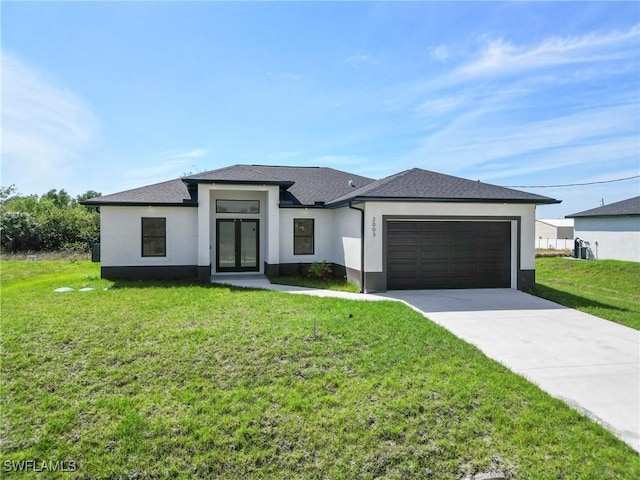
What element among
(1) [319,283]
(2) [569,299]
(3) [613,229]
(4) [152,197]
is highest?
(4) [152,197]

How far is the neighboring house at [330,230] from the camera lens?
11.3 m

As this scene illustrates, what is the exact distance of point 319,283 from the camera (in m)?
12.6

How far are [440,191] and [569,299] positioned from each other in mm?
4918

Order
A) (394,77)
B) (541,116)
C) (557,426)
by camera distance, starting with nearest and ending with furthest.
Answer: (557,426)
(394,77)
(541,116)

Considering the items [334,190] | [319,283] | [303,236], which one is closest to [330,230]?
[303,236]

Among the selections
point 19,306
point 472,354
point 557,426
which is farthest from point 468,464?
point 19,306

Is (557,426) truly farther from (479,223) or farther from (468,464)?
(479,223)

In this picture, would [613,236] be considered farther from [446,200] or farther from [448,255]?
[446,200]

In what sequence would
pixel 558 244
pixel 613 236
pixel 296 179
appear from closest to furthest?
pixel 296 179
pixel 613 236
pixel 558 244

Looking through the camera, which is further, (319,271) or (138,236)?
(319,271)

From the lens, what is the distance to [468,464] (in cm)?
361

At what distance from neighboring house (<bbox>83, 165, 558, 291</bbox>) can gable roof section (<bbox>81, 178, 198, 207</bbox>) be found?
0.04m

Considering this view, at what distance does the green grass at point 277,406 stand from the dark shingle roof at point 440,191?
16.2 ft

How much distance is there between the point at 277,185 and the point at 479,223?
7024 mm
